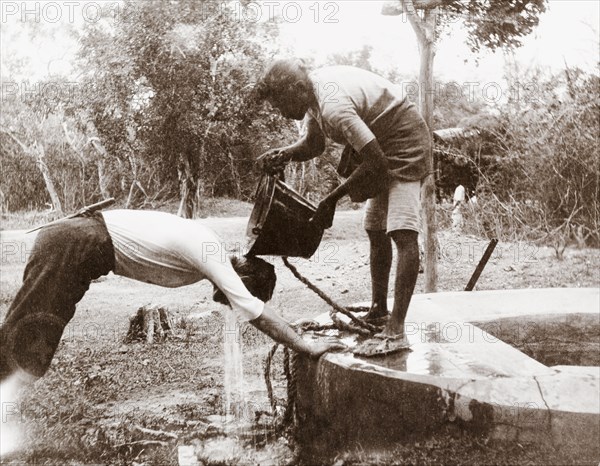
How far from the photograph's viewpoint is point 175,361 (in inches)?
163

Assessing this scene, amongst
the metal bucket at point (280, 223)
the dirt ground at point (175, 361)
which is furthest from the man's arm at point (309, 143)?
the dirt ground at point (175, 361)

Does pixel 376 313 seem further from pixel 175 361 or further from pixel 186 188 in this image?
pixel 186 188

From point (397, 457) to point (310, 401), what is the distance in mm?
497

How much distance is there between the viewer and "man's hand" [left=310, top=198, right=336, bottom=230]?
8.60ft

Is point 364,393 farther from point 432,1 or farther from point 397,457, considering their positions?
point 432,1

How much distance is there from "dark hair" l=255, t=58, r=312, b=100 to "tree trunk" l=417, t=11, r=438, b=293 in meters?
2.25

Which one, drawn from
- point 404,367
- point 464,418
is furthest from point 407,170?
point 464,418

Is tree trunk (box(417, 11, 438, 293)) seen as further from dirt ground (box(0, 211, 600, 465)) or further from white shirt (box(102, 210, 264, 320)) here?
white shirt (box(102, 210, 264, 320))

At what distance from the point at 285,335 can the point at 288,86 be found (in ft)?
3.20

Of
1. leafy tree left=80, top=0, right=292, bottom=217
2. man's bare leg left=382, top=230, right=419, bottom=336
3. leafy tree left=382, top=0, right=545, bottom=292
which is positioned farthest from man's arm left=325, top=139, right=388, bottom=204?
leafy tree left=80, top=0, right=292, bottom=217

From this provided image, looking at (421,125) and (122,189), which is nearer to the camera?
(421,125)

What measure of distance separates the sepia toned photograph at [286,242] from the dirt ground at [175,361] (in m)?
0.02

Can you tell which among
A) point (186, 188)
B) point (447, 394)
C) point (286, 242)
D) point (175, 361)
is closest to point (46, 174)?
point (186, 188)

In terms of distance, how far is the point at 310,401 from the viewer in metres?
2.69
